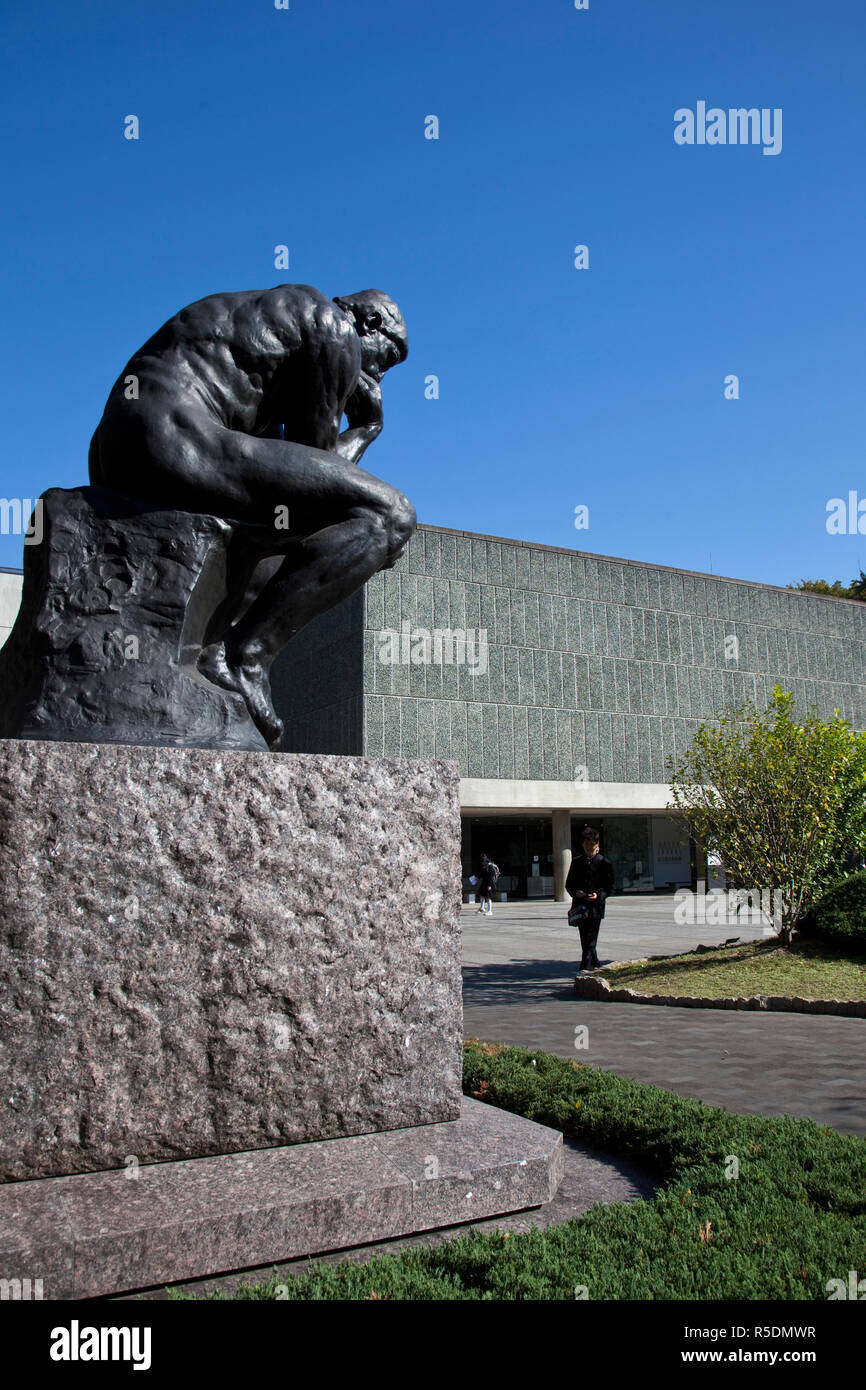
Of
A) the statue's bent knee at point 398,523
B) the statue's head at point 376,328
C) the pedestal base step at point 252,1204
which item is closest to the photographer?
the pedestal base step at point 252,1204

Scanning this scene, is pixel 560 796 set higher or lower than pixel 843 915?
higher

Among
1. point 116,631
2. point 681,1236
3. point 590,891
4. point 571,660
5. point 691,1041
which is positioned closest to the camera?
point 681,1236

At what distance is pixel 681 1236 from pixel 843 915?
383 inches

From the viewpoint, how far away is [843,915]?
→ 38.2 ft

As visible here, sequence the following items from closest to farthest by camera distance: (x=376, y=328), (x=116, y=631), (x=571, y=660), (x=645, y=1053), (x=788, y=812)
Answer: (x=116, y=631) < (x=376, y=328) < (x=645, y=1053) < (x=788, y=812) < (x=571, y=660)

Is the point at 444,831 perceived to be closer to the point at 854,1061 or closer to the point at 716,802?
the point at 854,1061

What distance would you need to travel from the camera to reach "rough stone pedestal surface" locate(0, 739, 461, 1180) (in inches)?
109

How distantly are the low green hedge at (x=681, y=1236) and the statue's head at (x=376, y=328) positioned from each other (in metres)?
3.44

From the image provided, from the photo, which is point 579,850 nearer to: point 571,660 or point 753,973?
point 571,660

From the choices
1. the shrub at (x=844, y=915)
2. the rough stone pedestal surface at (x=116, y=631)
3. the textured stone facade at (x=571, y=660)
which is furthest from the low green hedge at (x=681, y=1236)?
the textured stone facade at (x=571, y=660)

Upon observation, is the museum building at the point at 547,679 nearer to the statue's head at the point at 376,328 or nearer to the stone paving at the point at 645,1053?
the stone paving at the point at 645,1053

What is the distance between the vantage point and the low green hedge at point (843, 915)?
11.4 meters

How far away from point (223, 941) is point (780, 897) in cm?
1084

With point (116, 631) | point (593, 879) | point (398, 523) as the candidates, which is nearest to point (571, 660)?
point (593, 879)
